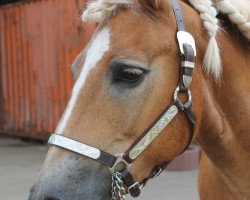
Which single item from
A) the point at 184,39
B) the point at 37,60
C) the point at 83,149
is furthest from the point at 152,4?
the point at 37,60

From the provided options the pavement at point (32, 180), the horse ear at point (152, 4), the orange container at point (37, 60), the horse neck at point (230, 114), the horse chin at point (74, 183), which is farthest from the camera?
the orange container at point (37, 60)

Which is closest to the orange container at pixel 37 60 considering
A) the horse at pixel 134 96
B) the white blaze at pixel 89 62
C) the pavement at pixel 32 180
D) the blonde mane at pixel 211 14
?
the pavement at pixel 32 180

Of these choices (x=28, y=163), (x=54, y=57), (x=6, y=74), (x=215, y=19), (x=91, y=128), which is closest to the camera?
(x=91, y=128)

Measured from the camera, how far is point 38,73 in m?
9.97

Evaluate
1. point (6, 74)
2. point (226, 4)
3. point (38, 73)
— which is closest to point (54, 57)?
point (38, 73)

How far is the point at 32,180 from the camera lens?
727cm

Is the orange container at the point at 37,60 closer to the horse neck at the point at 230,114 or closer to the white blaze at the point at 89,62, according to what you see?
the horse neck at the point at 230,114

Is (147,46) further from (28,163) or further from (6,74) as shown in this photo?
(6,74)

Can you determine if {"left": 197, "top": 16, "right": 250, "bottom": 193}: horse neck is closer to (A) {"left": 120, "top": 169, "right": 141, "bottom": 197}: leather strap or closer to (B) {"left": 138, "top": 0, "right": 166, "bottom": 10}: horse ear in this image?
(B) {"left": 138, "top": 0, "right": 166, "bottom": 10}: horse ear

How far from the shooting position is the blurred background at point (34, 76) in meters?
8.67

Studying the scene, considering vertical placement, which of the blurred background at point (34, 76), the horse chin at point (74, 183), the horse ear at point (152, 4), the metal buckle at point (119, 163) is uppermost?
the horse ear at point (152, 4)

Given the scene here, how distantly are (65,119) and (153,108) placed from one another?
369 millimetres

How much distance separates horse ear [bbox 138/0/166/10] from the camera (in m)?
2.21

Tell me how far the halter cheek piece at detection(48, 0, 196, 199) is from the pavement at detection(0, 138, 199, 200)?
4122 mm
